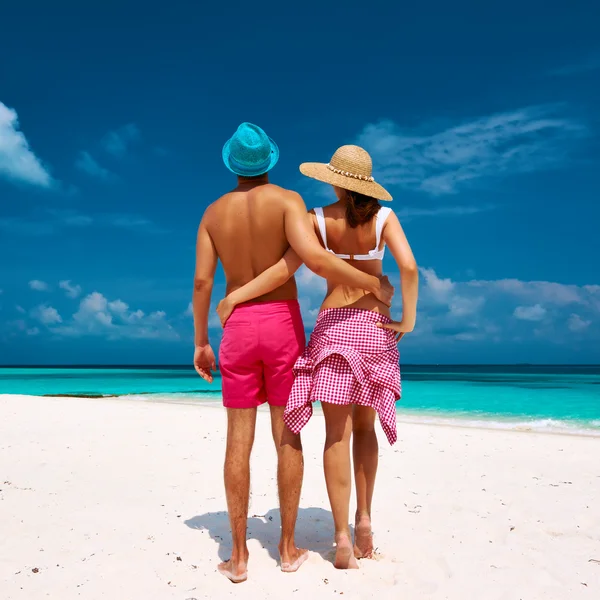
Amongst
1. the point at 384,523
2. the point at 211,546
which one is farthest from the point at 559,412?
the point at 211,546

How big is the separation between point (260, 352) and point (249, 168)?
1.03 m

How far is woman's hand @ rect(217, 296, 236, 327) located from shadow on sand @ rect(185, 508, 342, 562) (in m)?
1.43

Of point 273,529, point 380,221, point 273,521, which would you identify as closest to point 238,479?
point 273,529

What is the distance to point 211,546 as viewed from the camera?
3574 mm

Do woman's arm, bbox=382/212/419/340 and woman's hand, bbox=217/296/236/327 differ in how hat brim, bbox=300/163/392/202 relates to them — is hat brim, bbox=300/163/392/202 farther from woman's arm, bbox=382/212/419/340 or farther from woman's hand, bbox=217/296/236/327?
woman's hand, bbox=217/296/236/327

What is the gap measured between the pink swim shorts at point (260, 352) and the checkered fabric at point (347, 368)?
82 mm

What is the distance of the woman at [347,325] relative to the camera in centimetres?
302

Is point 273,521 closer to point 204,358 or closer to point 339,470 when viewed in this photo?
point 339,470

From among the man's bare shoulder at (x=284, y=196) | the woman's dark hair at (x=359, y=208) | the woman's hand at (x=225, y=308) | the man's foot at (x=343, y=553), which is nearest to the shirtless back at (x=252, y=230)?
the man's bare shoulder at (x=284, y=196)

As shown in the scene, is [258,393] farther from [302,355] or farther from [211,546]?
[211,546]

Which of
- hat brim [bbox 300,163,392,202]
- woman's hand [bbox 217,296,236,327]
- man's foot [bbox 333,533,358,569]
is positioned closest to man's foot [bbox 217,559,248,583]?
man's foot [bbox 333,533,358,569]

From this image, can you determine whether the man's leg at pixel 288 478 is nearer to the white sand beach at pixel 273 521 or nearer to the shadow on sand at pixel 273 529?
the white sand beach at pixel 273 521

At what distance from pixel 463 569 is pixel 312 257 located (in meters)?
1.98

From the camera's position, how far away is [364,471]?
3.30m
